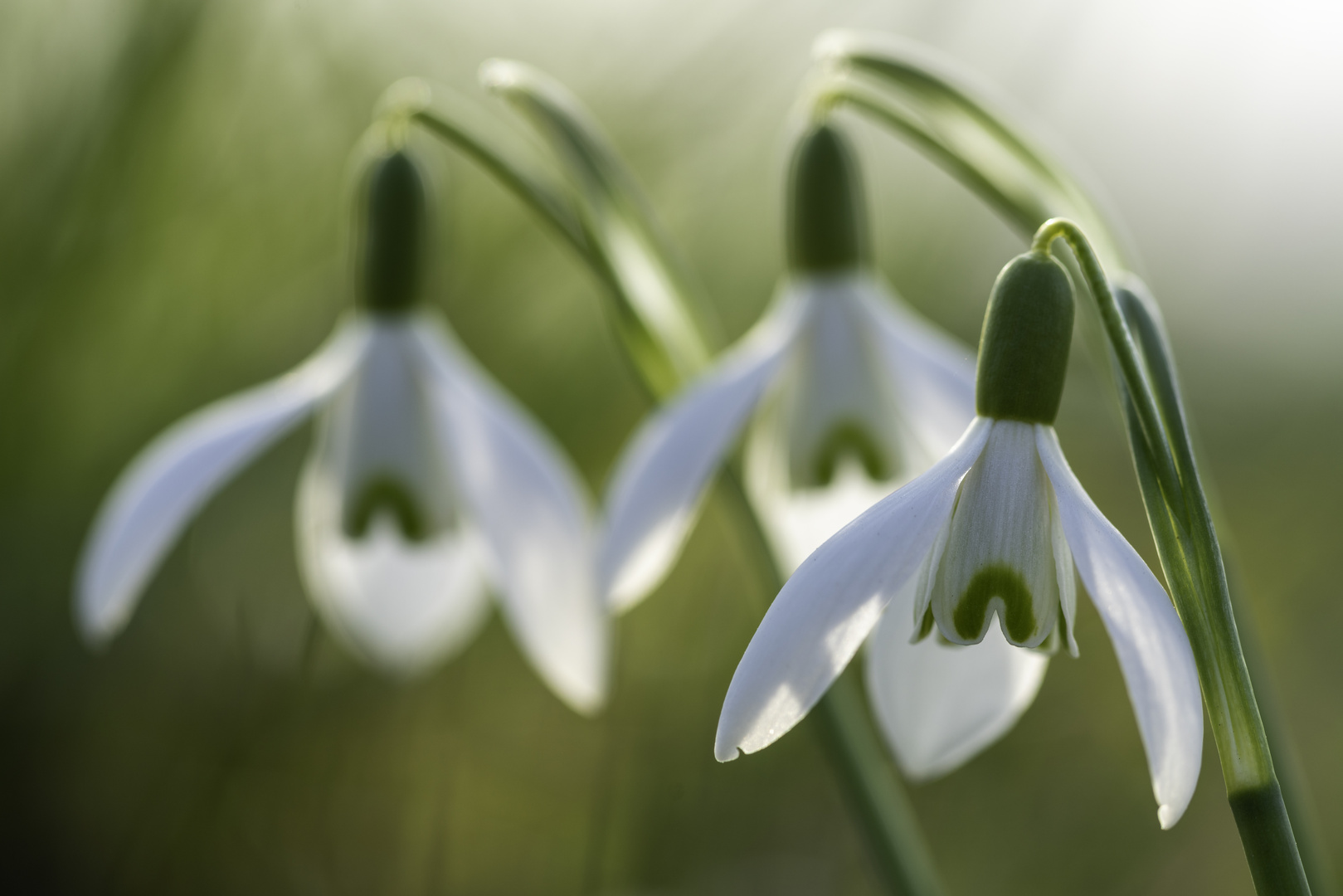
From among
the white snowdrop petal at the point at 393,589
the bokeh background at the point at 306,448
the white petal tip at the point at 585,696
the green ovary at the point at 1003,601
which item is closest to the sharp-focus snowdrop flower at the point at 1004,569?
the green ovary at the point at 1003,601

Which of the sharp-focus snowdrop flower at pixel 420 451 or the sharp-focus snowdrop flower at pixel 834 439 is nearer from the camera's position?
the sharp-focus snowdrop flower at pixel 834 439

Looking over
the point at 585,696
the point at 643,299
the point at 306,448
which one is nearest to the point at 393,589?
the point at 585,696

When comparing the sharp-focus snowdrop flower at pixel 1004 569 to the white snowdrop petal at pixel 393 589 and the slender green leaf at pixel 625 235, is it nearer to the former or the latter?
the slender green leaf at pixel 625 235

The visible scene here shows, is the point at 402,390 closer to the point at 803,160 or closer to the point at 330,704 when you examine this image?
the point at 803,160

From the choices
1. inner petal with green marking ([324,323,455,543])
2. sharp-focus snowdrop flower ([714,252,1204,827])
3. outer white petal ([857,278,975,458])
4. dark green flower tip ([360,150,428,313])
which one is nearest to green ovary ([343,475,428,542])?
inner petal with green marking ([324,323,455,543])

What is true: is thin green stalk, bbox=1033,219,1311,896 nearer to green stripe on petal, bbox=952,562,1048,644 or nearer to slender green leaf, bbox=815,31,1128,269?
green stripe on petal, bbox=952,562,1048,644

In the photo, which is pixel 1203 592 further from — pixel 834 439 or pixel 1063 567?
pixel 834 439
